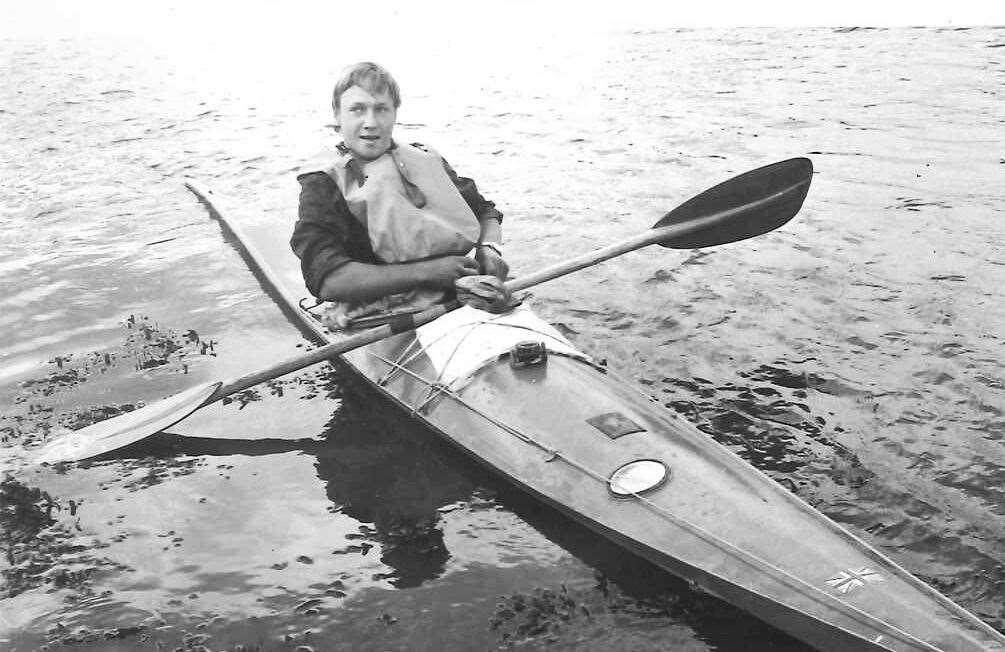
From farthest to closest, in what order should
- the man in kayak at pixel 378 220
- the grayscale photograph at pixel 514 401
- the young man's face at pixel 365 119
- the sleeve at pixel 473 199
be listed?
the sleeve at pixel 473 199 → the young man's face at pixel 365 119 → the man in kayak at pixel 378 220 → the grayscale photograph at pixel 514 401

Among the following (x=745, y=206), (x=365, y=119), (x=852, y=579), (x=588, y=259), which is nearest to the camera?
(x=852, y=579)

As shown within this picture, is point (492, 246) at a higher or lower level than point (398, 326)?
higher

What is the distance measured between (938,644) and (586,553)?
145cm

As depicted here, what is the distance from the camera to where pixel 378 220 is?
199 inches

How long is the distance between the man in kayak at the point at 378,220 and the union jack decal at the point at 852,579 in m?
2.12

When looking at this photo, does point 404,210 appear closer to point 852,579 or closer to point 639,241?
point 639,241

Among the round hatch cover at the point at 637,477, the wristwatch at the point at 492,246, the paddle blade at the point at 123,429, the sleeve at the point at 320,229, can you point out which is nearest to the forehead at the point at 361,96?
the sleeve at the point at 320,229

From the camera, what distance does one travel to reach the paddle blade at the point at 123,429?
5.08 meters

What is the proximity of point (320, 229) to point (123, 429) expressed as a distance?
57.7 inches

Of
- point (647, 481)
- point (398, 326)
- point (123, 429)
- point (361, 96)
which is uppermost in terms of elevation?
point (361, 96)

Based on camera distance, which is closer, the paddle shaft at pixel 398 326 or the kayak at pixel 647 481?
the kayak at pixel 647 481

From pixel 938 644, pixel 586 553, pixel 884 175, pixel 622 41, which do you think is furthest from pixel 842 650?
pixel 622 41

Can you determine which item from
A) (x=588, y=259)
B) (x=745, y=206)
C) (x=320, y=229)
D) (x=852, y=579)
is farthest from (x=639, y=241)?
(x=852, y=579)

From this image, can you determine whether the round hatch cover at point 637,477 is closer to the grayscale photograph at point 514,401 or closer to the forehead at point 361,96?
the grayscale photograph at point 514,401
